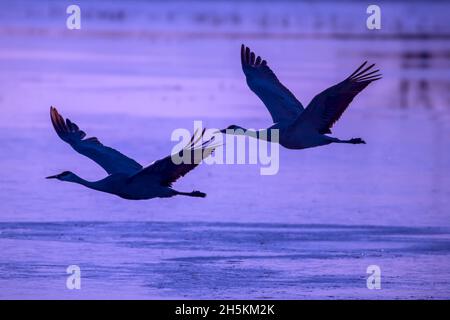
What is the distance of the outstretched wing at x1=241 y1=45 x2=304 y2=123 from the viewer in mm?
15352

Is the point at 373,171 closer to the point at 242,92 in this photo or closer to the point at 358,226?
the point at 358,226

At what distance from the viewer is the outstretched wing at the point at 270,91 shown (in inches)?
604

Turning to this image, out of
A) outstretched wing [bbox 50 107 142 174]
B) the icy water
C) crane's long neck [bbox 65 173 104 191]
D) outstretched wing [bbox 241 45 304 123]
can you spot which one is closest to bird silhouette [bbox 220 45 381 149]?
outstretched wing [bbox 241 45 304 123]

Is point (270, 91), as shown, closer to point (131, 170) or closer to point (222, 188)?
point (222, 188)

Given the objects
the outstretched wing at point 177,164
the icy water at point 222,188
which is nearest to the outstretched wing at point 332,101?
the icy water at point 222,188

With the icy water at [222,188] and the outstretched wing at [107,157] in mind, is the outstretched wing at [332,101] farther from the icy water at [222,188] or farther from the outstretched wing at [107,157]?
the outstretched wing at [107,157]

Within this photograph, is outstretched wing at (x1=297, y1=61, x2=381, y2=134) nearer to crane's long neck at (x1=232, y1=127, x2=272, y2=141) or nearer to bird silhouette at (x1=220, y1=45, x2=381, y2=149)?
bird silhouette at (x1=220, y1=45, x2=381, y2=149)

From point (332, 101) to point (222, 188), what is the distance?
2.75 meters

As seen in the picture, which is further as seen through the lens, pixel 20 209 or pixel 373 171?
pixel 373 171

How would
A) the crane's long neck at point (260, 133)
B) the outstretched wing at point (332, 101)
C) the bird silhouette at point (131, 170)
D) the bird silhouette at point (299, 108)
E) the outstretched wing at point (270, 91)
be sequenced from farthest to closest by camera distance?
the outstretched wing at point (270, 91) < the crane's long neck at point (260, 133) < the bird silhouette at point (299, 108) < the outstretched wing at point (332, 101) < the bird silhouette at point (131, 170)

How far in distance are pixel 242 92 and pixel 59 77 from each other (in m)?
3.35
